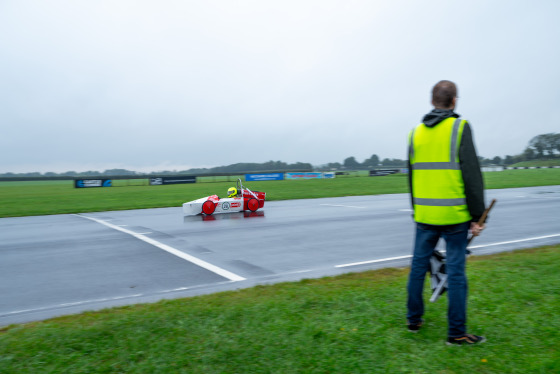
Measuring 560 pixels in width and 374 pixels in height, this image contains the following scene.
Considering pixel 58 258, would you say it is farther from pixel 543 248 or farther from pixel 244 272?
pixel 543 248

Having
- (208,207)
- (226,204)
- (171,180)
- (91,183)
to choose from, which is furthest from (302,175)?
(208,207)

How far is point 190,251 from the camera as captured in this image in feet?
29.3

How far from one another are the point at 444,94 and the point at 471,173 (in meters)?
0.71

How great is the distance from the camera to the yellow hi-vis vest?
3.66 m

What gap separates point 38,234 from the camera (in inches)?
475

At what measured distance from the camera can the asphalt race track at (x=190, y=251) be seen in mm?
6117

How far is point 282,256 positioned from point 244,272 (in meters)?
1.38

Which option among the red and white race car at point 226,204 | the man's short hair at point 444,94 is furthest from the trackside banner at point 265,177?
the man's short hair at point 444,94

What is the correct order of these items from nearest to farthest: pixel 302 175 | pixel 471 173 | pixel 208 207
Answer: pixel 471 173 < pixel 208 207 < pixel 302 175

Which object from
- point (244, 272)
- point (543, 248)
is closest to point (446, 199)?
point (244, 272)

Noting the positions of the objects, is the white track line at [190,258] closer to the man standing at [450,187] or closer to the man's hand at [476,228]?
the man standing at [450,187]

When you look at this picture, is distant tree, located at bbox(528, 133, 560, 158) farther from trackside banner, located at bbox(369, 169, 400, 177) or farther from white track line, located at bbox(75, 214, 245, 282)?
white track line, located at bbox(75, 214, 245, 282)

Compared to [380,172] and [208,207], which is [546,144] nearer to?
[380,172]

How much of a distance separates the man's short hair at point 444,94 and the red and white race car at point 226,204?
42.2 feet
